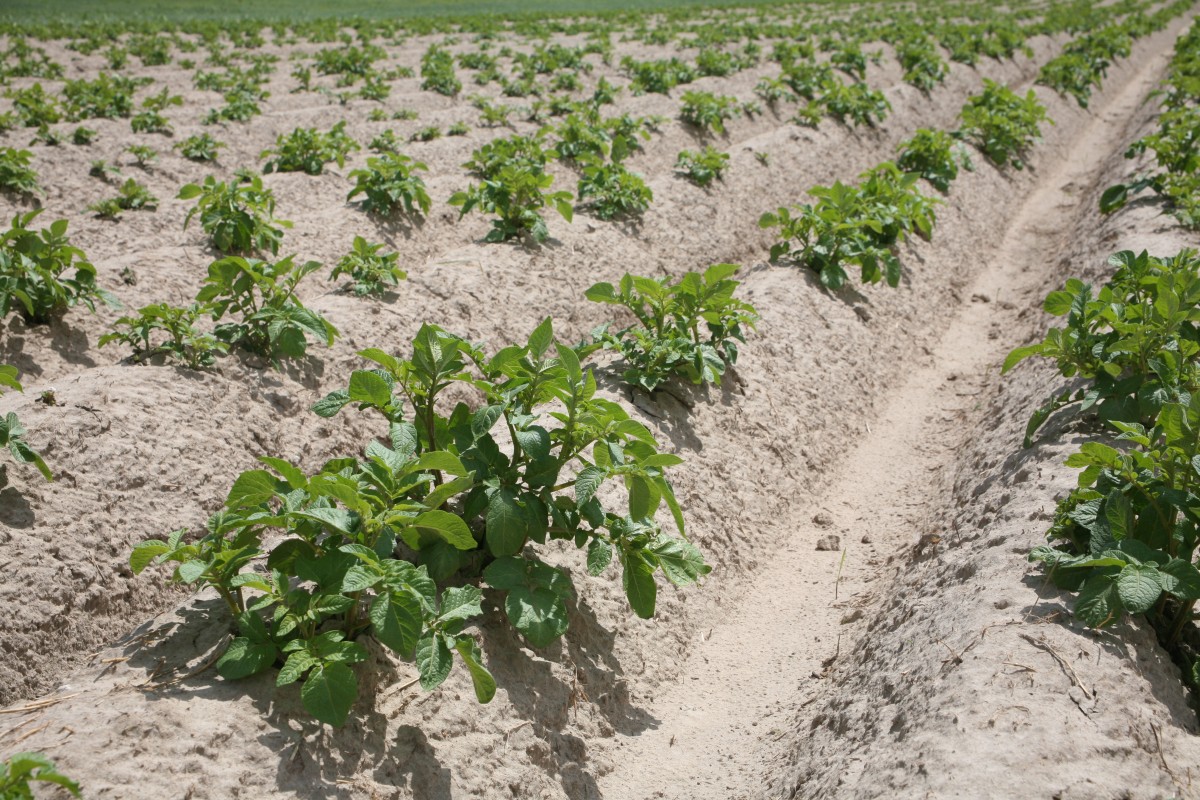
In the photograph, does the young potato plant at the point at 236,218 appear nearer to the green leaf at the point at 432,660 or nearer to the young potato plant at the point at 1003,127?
the green leaf at the point at 432,660

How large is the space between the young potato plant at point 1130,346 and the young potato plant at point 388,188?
5.07 metres

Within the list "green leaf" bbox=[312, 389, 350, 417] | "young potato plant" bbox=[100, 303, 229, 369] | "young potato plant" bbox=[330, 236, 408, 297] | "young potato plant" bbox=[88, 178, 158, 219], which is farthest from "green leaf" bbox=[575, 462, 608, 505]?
"young potato plant" bbox=[88, 178, 158, 219]

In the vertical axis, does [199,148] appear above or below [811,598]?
above

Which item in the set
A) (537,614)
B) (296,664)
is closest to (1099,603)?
(537,614)

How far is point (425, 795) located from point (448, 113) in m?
11.3

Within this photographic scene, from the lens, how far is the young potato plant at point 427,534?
2.92 meters

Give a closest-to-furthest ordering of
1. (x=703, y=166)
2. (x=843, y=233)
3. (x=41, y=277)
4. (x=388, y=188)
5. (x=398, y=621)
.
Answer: (x=398, y=621) < (x=41, y=277) < (x=843, y=233) < (x=388, y=188) < (x=703, y=166)

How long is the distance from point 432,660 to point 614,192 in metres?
5.79

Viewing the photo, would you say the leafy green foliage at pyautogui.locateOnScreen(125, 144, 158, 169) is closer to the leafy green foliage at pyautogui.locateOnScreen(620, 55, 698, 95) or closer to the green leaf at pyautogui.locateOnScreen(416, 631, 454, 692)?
the leafy green foliage at pyautogui.locateOnScreen(620, 55, 698, 95)

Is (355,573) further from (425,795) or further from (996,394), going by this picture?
(996,394)

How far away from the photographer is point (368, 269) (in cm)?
601

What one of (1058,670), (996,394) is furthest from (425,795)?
(996,394)

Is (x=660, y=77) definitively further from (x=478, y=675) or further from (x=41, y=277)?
(x=478, y=675)

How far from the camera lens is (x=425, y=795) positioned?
3.01 m
